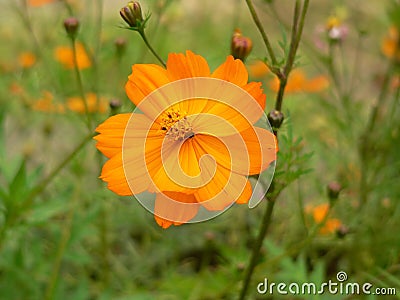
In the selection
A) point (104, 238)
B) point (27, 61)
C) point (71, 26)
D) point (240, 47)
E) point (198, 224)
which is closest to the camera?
point (240, 47)

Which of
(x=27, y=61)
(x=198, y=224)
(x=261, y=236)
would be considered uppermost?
(x=27, y=61)

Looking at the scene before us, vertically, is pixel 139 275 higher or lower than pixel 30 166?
lower

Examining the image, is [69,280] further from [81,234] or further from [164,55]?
[164,55]

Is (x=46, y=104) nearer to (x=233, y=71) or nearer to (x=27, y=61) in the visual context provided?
(x=27, y=61)

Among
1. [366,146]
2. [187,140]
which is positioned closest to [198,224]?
[366,146]

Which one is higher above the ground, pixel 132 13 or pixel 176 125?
pixel 132 13

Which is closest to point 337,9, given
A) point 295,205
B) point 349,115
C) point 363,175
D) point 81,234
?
point 349,115

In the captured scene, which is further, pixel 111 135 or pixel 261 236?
pixel 261 236
